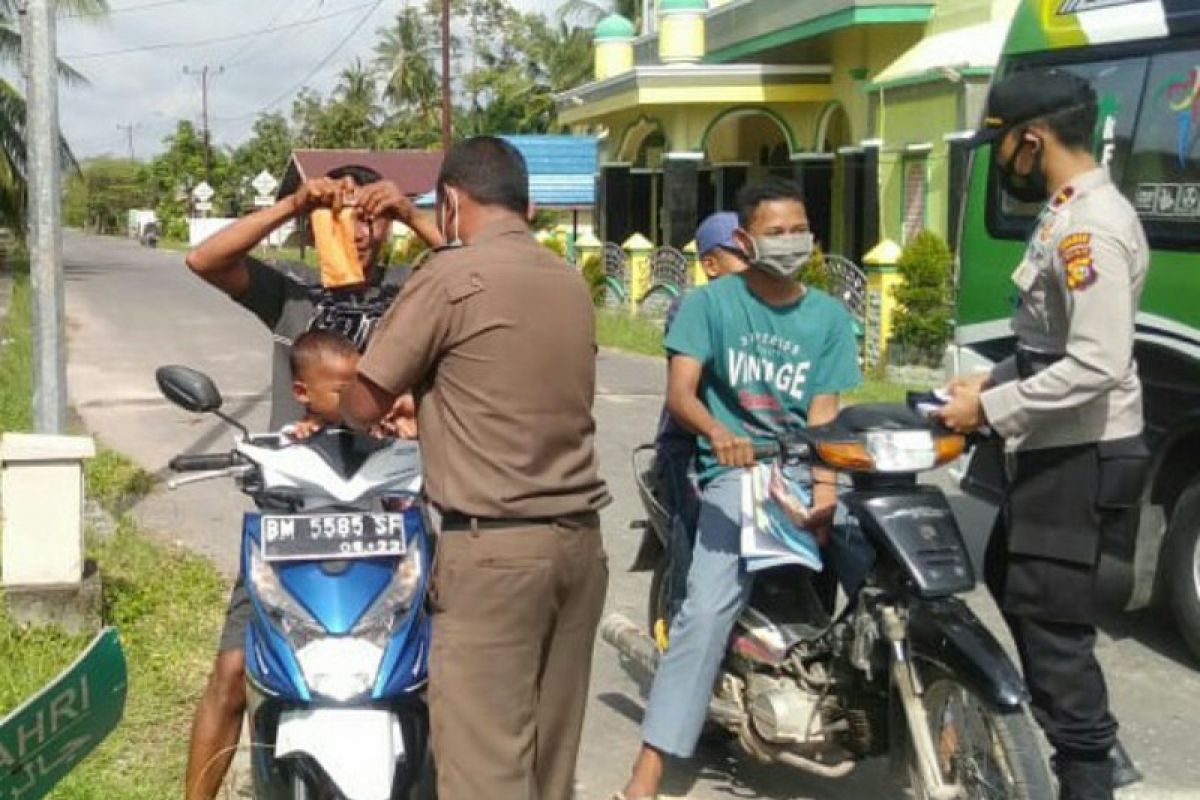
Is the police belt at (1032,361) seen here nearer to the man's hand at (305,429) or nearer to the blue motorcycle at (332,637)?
the blue motorcycle at (332,637)

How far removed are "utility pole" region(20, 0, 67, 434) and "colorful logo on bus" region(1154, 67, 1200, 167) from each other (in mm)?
4705

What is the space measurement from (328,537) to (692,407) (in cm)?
124

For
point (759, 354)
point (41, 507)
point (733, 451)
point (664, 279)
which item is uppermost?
point (759, 354)

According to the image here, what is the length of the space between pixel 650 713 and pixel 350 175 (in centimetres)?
169

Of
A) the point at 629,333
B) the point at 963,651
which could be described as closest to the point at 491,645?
the point at 963,651

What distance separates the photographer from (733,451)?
410 cm

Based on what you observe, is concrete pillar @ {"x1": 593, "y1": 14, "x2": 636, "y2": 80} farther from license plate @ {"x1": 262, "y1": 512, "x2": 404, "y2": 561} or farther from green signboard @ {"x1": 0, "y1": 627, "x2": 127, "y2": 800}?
green signboard @ {"x1": 0, "y1": 627, "x2": 127, "y2": 800}

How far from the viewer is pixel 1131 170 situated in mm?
6707

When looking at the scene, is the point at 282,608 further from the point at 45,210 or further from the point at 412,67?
the point at 412,67

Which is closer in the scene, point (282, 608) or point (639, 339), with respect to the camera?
point (282, 608)

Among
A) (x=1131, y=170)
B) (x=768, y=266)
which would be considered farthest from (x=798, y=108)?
(x=768, y=266)

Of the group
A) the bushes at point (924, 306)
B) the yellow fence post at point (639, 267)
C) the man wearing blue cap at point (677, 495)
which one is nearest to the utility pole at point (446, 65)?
the yellow fence post at point (639, 267)

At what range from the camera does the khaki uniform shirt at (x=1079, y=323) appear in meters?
3.78

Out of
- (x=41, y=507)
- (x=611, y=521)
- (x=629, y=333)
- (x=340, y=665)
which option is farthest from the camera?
(x=629, y=333)
